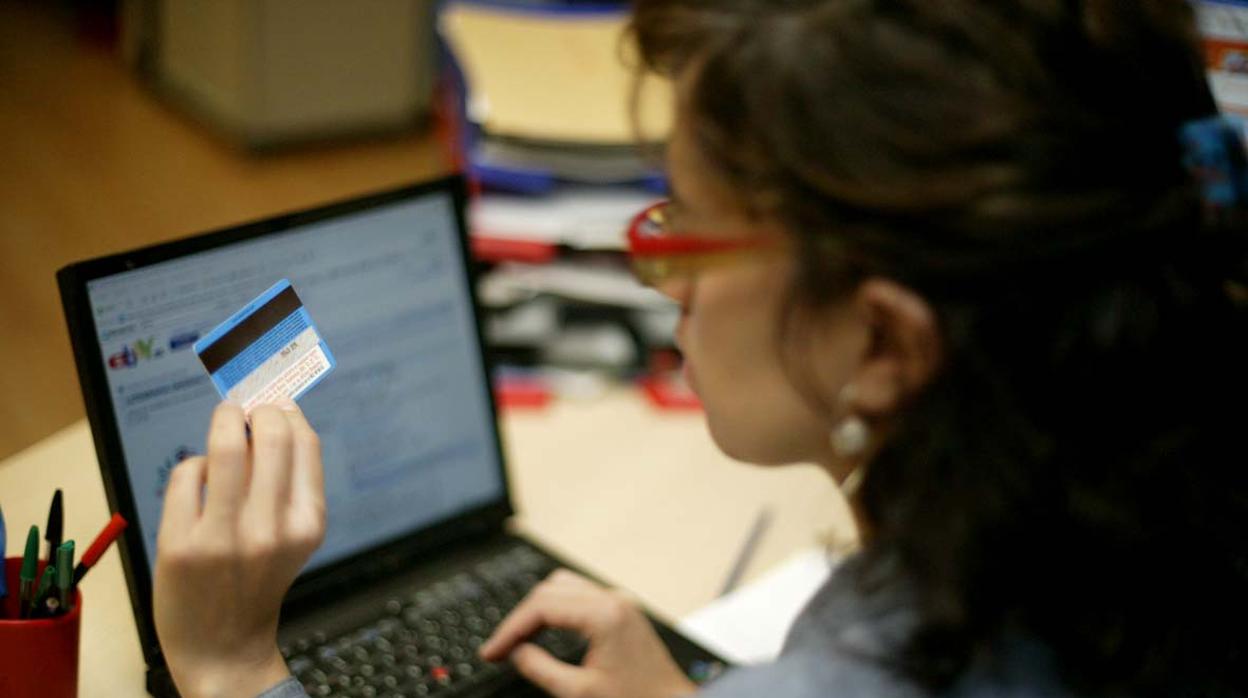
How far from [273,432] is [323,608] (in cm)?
30

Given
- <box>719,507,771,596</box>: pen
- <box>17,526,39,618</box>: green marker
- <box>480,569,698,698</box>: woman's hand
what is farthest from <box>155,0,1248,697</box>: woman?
<box>719,507,771,596</box>: pen

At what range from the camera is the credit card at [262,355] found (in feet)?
2.17

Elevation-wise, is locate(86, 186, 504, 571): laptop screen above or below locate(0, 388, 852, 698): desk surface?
above

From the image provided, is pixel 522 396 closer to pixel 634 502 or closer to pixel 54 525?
pixel 634 502

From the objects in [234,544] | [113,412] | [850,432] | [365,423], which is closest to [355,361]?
[365,423]

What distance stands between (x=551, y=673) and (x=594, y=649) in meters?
0.04

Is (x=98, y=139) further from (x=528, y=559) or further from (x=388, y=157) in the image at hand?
(x=528, y=559)

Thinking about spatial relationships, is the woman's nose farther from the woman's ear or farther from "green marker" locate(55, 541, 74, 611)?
"green marker" locate(55, 541, 74, 611)

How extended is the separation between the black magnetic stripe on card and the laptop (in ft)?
0.22

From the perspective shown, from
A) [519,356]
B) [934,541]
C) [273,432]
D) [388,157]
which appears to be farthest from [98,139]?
[934,541]

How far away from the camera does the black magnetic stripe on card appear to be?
0.66 m

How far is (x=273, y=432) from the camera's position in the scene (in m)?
0.63

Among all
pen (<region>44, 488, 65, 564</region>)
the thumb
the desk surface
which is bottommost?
the desk surface

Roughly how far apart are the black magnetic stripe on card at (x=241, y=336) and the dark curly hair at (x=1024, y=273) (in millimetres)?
262
